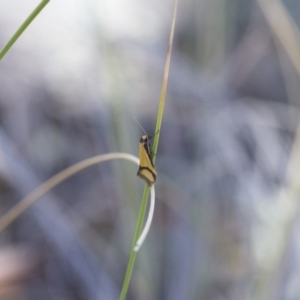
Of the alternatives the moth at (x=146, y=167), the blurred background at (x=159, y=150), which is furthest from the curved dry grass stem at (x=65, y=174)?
the blurred background at (x=159, y=150)

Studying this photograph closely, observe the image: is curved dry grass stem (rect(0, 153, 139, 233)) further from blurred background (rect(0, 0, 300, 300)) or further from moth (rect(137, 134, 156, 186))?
blurred background (rect(0, 0, 300, 300))

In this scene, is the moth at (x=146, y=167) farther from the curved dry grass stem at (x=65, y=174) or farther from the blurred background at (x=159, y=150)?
the blurred background at (x=159, y=150)

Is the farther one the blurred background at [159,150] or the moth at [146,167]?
the blurred background at [159,150]

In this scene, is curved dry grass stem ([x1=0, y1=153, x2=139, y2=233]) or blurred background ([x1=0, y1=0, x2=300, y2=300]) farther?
blurred background ([x1=0, y1=0, x2=300, y2=300])

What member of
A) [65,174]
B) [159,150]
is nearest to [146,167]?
[65,174]

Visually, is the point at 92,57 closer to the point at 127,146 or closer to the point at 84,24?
the point at 84,24

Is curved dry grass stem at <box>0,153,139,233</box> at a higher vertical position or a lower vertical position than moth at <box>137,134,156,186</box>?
higher

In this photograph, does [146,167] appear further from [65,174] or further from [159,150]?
[159,150]

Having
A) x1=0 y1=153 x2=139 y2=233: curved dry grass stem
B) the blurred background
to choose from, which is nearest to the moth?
x1=0 y1=153 x2=139 y2=233: curved dry grass stem

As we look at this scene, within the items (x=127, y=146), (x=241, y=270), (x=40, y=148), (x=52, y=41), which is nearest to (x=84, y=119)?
(x=40, y=148)

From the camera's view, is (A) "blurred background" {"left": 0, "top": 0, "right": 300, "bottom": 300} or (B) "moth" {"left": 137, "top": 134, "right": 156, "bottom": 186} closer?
(B) "moth" {"left": 137, "top": 134, "right": 156, "bottom": 186}
